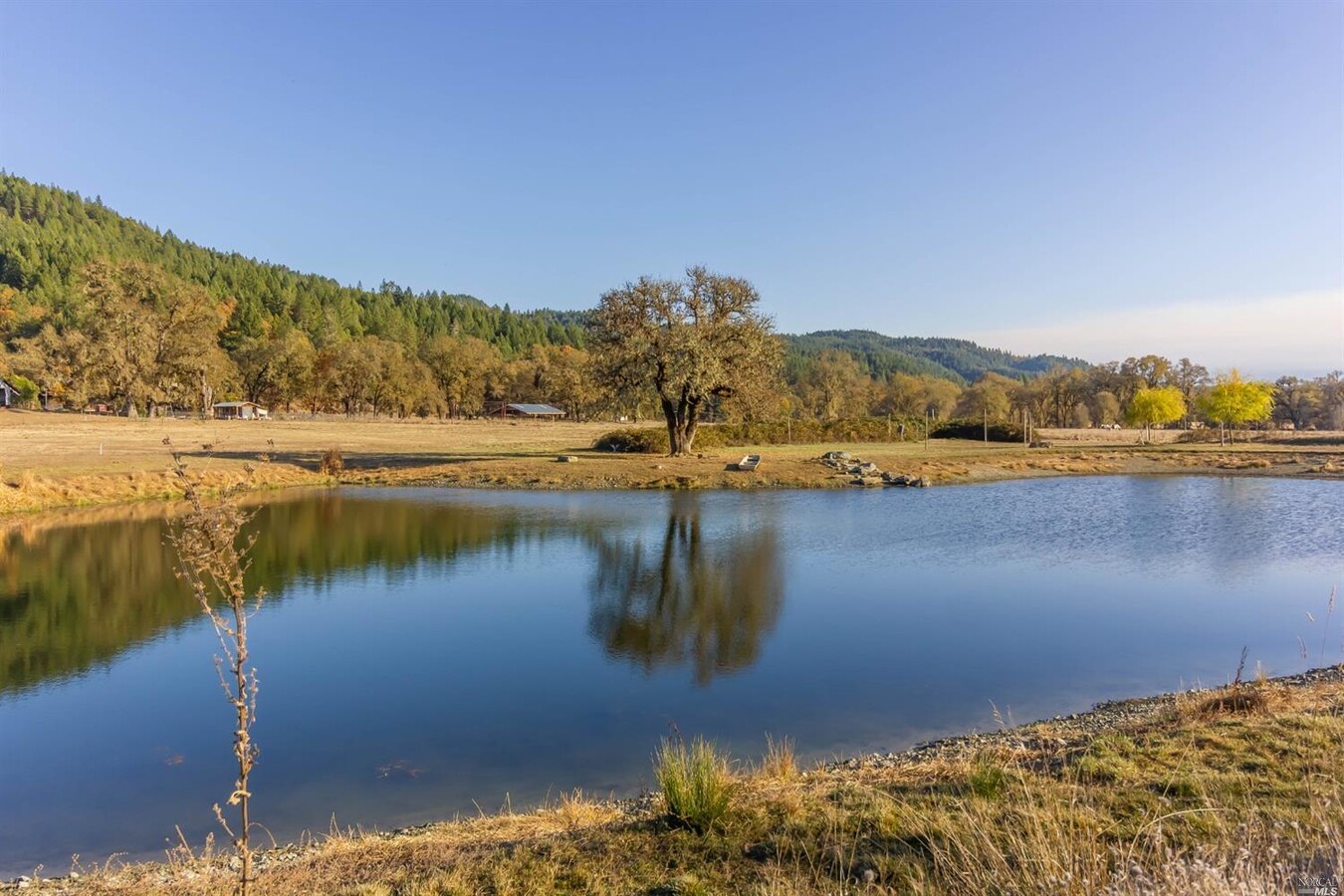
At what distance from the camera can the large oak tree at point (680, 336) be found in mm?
42500

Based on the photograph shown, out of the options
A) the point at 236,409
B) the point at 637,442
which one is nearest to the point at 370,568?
the point at 637,442

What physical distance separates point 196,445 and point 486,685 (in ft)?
141

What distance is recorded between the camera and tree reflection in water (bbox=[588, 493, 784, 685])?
14.1 metres

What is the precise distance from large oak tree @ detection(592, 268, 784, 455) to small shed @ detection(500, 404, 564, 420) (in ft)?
249

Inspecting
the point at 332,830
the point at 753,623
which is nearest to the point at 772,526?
the point at 753,623

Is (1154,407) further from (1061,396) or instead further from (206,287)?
(206,287)

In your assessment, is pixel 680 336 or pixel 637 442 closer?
pixel 680 336

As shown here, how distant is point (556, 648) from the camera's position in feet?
47.0

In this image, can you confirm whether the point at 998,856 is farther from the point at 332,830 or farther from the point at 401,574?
the point at 401,574

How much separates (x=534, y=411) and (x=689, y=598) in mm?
104561

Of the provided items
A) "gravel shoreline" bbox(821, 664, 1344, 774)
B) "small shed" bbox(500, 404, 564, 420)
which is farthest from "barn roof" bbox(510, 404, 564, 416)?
"gravel shoreline" bbox(821, 664, 1344, 774)

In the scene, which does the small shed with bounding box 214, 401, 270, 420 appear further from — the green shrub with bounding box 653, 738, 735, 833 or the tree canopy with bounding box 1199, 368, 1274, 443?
the green shrub with bounding box 653, 738, 735, 833

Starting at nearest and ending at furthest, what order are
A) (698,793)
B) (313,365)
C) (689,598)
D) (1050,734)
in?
(698,793) < (1050,734) < (689,598) < (313,365)

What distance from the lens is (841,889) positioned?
4.73 meters
